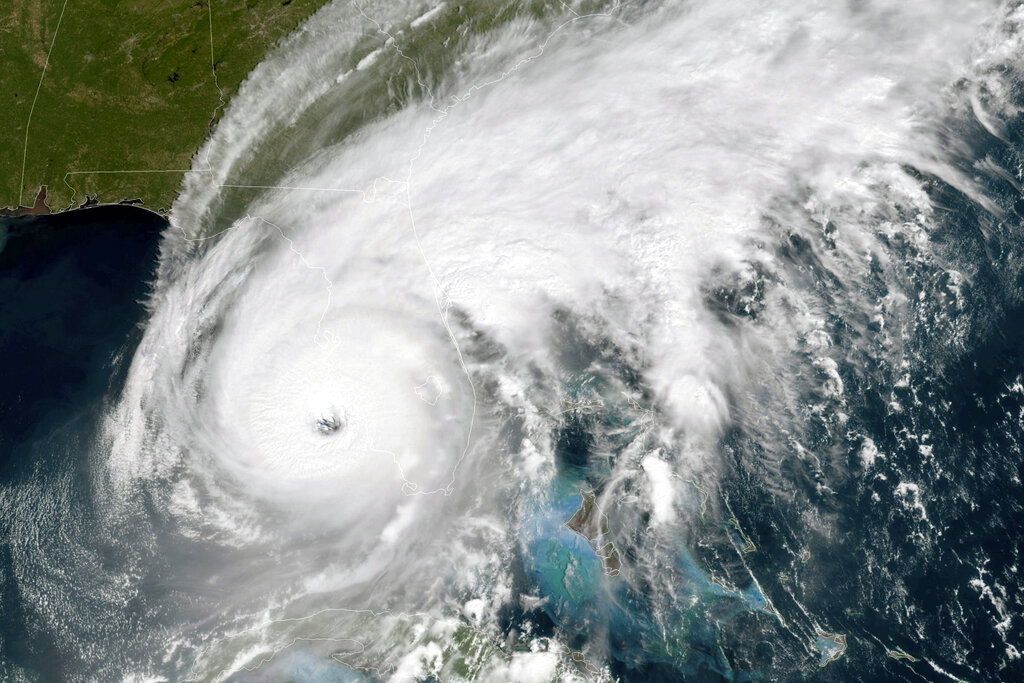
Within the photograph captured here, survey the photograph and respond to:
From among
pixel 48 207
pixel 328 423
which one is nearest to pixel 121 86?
pixel 48 207

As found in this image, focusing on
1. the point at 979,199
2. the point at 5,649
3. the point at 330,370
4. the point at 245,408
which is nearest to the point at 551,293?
the point at 330,370

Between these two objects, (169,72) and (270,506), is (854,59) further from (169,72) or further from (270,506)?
(270,506)

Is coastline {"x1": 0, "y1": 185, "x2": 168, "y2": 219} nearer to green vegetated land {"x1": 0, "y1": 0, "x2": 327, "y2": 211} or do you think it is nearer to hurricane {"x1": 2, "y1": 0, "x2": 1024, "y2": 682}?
green vegetated land {"x1": 0, "y1": 0, "x2": 327, "y2": 211}

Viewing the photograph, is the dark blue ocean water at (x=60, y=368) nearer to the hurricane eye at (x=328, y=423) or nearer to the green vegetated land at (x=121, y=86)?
the green vegetated land at (x=121, y=86)

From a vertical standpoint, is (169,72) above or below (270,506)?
above

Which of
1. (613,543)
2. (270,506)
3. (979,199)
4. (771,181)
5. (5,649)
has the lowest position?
(613,543)
